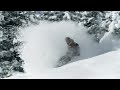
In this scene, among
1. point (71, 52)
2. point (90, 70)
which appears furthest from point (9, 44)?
point (90, 70)

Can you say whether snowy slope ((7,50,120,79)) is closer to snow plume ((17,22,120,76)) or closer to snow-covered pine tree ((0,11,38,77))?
snow plume ((17,22,120,76))

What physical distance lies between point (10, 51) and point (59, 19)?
3.75 metres

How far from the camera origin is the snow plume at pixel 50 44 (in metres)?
13.8

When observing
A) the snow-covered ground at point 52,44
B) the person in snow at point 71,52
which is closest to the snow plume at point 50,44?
the snow-covered ground at point 52,44

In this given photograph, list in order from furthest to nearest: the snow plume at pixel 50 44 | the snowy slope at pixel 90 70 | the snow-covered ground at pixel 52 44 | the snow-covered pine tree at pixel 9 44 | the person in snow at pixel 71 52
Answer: the snow-covered pine tree at pixel 9 44 → the snow plume at pixel 50 44 → the snow-covered ground at pixel 52 44 → the person in snow at pixel 71 52 → the snowy slope at pixel 90 70

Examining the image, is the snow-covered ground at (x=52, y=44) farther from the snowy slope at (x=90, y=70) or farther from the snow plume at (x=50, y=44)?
the snowy slope at (x=90, y=70)

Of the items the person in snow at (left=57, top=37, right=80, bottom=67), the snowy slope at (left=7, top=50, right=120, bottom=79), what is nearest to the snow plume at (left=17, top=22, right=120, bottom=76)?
the person in snow at (left=57, top=37, right=80, bottom=67)

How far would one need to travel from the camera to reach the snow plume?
45.4ft

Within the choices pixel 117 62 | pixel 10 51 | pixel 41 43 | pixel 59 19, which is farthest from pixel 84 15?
pixel 117 62

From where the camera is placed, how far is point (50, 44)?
1541 centimetres
